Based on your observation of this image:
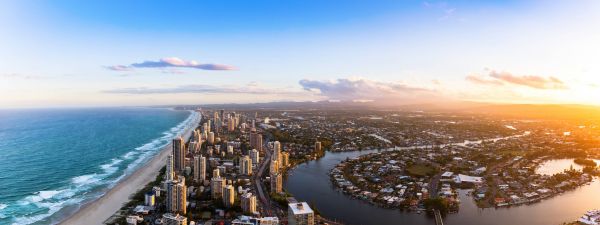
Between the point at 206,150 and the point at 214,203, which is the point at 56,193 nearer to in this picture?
the point at 214,203

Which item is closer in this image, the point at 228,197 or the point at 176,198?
the point at 176,198

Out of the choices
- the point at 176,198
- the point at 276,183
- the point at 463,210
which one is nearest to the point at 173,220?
the point at 176,198

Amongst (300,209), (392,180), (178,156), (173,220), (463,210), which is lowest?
(463,210)

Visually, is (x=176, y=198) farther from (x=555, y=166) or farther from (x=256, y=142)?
(x=555, y=166)

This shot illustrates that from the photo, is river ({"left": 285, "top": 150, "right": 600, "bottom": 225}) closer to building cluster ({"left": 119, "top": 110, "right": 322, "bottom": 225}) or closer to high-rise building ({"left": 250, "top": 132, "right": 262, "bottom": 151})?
building cluster ({"left": 119, "top": 110, "right": 322, "bottom": 225})

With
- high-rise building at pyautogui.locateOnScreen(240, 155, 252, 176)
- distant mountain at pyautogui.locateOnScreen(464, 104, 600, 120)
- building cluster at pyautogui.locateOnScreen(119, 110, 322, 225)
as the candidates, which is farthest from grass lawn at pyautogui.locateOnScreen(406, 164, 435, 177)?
distant mountain at pyautogui.locateOnScreen(464, 104, 600, 120)

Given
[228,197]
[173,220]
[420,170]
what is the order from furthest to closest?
[420,170] < [228,197] < [173,220]
